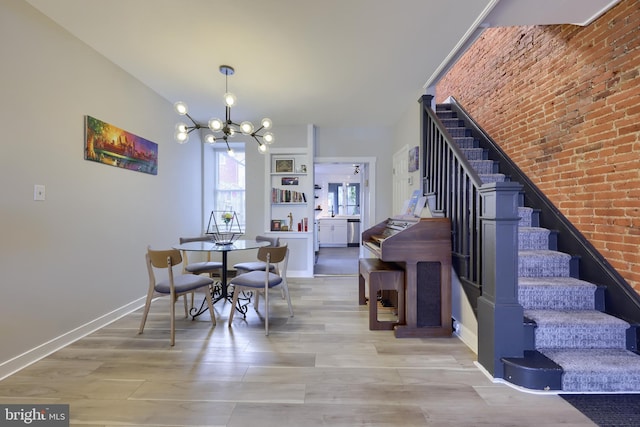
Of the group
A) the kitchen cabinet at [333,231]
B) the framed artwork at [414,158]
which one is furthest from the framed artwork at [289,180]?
the kitchen cabinet at [333,231]

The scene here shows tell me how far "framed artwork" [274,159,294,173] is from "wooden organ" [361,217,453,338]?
2.91 m

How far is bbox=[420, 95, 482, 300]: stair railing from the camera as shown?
229cm

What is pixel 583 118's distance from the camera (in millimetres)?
2420

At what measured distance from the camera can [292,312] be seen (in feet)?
10.0

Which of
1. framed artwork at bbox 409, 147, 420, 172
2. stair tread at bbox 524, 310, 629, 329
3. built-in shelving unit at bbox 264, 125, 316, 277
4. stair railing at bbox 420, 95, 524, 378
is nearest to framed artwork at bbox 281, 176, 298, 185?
built-in shelving unit at bbox 264, 125, 316, 277

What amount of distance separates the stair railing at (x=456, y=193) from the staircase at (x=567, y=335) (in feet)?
1.40

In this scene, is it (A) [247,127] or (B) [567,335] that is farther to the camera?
(A) [247,127]

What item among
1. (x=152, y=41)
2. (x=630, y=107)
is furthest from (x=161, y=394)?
(x=630, y=107)

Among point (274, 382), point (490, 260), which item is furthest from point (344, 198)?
point (274, 382)

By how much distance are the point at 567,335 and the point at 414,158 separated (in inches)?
99.4

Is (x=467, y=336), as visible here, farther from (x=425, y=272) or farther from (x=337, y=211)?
(x=337, y=211)

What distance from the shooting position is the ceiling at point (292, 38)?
214 cm

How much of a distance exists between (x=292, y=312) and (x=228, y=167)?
3437mm

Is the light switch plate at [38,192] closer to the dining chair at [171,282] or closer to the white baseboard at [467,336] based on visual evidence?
the dining chair at [171,282]
